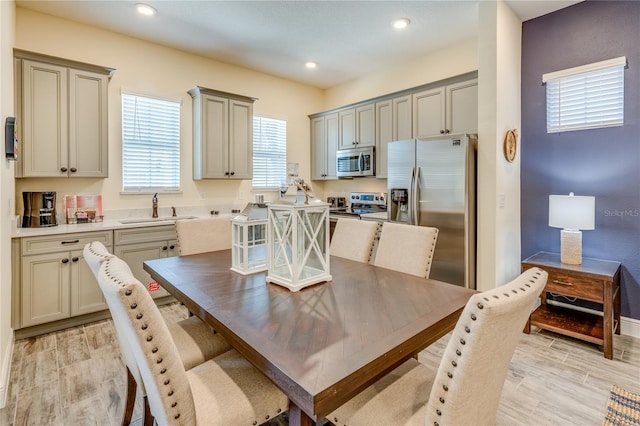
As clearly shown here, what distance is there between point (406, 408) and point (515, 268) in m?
2.80

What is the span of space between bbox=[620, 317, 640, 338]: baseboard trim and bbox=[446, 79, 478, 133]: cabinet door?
2.17 m

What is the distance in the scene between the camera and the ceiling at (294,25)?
3.15m

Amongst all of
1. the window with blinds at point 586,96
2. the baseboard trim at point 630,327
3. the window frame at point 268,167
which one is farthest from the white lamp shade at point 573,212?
the window frame at point 268,167

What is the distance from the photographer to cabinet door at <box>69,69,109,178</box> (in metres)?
3.24

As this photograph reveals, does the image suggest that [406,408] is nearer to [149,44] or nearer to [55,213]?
[55,213]

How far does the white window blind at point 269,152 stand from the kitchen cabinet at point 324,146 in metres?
0.53

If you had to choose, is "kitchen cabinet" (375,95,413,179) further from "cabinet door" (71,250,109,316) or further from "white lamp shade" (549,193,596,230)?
"cabinet door" (71,250,109,316)

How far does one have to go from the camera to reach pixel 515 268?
341cm

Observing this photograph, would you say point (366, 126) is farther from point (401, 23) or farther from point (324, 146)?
point (401, 23)

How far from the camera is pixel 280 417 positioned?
1908mm

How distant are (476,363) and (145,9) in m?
3.96

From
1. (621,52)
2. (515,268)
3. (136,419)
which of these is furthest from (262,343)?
(621,52)

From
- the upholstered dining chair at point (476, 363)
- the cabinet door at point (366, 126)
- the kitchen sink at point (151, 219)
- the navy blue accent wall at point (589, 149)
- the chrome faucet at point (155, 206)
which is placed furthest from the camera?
the cabinet door at point (366, 126)

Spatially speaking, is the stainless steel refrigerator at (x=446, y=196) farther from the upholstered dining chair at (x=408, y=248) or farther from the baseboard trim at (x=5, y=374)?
the baseboard trim at (x=5, y=374)
